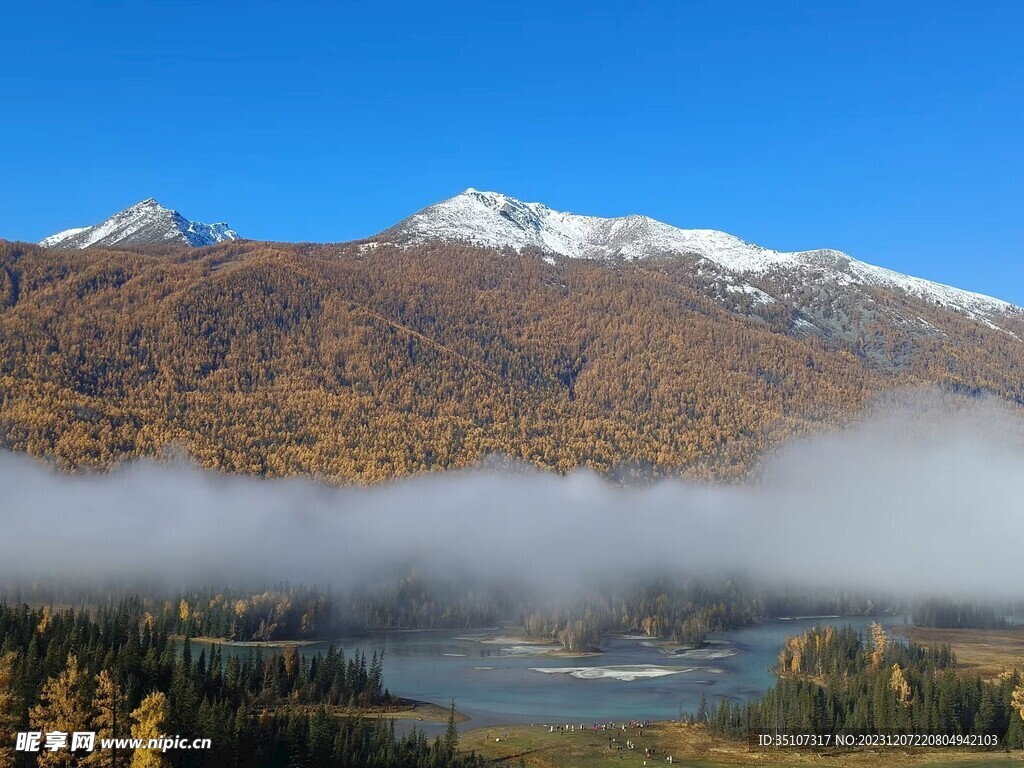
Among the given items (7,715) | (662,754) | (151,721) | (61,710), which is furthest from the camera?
(662,754)

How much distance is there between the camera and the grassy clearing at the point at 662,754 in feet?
562

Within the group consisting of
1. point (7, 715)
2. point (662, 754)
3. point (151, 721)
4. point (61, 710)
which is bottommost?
point (662, 754)

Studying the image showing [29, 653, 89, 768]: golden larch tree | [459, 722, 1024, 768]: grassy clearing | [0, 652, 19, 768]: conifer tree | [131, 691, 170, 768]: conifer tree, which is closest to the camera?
[0, 652, 19, 768]: conifer tree

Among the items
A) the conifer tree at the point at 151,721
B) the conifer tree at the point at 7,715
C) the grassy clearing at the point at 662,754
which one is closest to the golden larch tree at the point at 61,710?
the conifer tree at the point at 7,715

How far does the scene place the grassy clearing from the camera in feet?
562

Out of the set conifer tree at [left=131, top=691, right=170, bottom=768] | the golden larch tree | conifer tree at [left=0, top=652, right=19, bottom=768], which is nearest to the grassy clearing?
conifer tree at [left=131, top=691, right=170, bottom=768]

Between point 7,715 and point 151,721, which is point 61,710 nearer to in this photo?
point 7,715

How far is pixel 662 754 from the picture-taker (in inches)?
7072

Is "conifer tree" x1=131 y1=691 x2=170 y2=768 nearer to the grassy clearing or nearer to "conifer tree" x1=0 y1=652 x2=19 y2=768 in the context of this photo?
"conifer tree" x1=0 y1=652 x2=19 y2=768

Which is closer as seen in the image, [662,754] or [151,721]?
[151,721]

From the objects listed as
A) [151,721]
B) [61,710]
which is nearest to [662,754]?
[151,721]

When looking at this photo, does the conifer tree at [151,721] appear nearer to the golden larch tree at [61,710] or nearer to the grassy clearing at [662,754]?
the golden larch tree at [61,710]

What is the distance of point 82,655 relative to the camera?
14912cm

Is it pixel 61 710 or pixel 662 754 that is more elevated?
pixel 61 710
